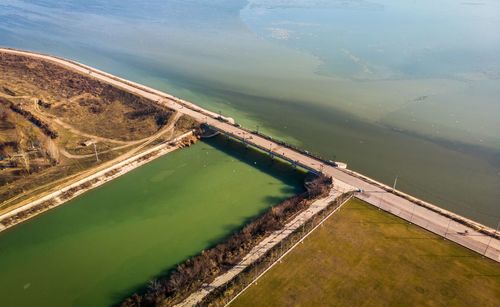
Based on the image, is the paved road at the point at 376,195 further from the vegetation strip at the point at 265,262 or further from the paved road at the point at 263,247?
the vegetation strip at the point at 265,262

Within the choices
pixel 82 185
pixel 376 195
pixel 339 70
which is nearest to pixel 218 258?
pixel 376 195

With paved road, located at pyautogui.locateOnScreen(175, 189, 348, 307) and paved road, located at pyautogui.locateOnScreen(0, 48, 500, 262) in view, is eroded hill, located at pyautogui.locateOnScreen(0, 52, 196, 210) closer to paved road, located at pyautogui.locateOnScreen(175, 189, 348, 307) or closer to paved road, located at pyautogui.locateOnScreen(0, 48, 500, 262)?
paved road, located at pyautogui.locateOnScreen(0, 48, 500, 262)

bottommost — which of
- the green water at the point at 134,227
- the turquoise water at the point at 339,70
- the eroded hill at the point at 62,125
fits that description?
the green water at the point at 134,227

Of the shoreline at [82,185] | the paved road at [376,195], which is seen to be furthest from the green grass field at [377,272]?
the shoreline at [82,185]

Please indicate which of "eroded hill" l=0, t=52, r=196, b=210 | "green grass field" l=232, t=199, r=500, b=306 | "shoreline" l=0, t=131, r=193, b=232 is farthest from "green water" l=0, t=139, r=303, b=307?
"green grass field" l=232, t=199, r=500, b=306

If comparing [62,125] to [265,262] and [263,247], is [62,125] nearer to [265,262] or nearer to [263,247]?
[263,247]
